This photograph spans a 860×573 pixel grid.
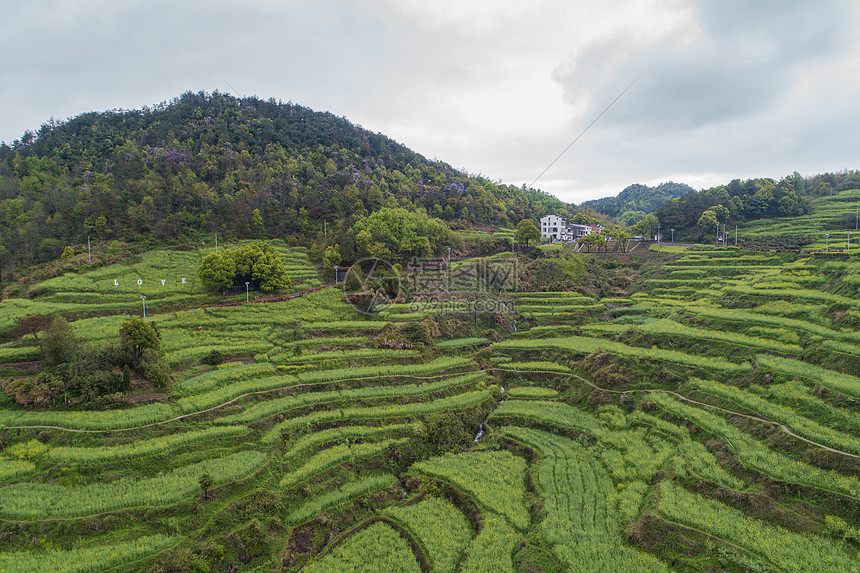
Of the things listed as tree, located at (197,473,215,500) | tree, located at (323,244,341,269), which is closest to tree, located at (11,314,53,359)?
tree, located at (197,473,215,500)

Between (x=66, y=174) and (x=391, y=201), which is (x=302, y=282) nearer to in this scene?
(x=391, y=201)

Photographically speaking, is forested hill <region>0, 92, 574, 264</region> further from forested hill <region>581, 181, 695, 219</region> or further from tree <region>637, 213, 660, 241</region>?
forested hill <region>581, 181, 695, 219</region>

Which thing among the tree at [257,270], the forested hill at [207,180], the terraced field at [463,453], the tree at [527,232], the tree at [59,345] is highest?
the forested hill at [207,180]

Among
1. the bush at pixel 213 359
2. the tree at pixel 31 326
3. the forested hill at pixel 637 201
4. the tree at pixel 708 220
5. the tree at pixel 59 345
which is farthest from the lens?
the forested hill at pixel 637 201

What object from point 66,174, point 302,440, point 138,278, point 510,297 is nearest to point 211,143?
point 66,174

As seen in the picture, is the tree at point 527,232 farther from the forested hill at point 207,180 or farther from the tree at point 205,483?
the tree at point 205,483

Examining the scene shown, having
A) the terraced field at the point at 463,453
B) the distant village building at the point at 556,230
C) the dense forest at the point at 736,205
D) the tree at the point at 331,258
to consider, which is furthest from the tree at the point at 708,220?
the tree at the point at 331,258

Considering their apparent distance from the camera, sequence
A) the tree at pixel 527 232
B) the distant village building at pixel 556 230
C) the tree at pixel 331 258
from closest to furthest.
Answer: the tree at pixel 331 258 < the tree at pixel 527 232 < the distant village building at pixel 556 230

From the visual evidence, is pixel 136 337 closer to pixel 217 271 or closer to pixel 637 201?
pixel 217 271
